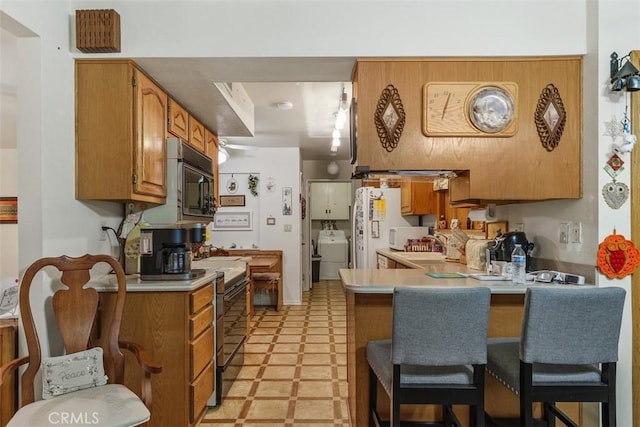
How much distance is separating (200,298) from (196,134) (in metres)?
1.60

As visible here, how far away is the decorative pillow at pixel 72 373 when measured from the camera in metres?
1.65

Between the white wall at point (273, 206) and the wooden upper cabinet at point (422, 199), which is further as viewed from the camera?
the white wall at point (273, 206)

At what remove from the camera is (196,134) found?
10.8 ft

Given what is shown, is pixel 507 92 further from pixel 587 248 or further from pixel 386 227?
pixel 386 227

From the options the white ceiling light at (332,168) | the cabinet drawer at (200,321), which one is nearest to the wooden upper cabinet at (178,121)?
the cabinet drawer at (200,321)

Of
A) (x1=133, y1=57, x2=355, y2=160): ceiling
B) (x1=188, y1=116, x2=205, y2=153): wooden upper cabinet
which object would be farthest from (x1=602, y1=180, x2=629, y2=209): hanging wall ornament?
(x1=188, y1=116, x2=205, y2=153): wooden upper cabinet

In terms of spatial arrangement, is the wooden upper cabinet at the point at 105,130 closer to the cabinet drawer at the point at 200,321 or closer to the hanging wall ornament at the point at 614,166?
the cabinet drawer at the point at 200,321

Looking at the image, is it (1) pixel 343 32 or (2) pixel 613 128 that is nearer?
(2) pixel 613 128

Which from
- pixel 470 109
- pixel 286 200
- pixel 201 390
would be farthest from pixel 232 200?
pixel 470 109

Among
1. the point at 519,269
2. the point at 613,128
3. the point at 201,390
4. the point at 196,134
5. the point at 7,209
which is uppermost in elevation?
the point at 196,134

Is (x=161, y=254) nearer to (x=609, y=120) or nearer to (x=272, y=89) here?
(x=272, y=89)

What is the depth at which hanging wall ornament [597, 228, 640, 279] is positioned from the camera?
1915mm

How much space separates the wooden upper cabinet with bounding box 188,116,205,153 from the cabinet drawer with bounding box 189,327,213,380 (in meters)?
1.59

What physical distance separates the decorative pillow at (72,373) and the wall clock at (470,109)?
6.66 ft
